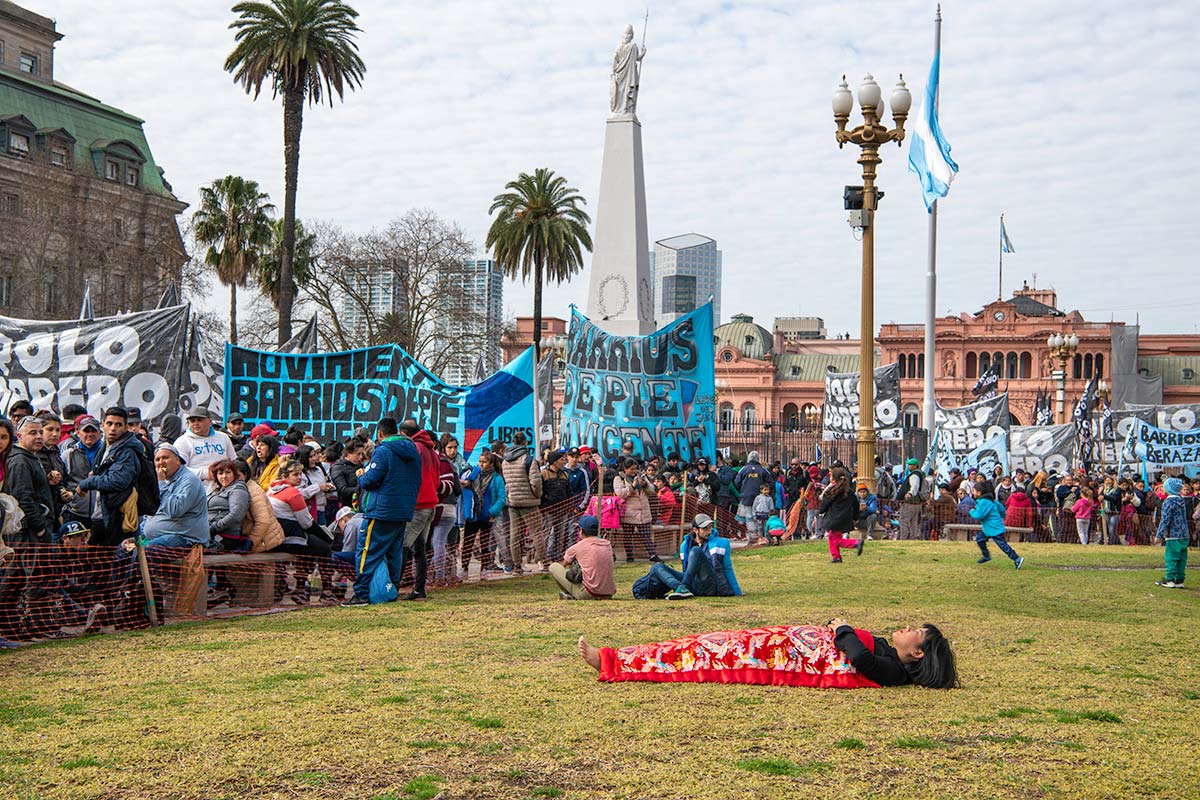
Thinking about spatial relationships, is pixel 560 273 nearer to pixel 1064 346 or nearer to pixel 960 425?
pixel 1064 346

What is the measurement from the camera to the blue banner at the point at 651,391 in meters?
22.0

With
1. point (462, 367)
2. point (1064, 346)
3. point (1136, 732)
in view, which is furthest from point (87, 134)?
point (1136, 732)

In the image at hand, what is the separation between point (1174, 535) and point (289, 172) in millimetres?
26213

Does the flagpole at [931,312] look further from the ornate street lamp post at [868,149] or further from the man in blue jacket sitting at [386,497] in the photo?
the man in blue jacket sitting at [386,497]

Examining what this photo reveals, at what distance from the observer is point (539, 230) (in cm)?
5103

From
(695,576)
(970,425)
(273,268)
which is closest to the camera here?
(695,576)

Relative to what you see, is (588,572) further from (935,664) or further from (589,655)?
(935,664)

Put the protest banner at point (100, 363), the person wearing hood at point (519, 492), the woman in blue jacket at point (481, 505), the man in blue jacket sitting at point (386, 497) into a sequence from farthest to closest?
the protest banner at point (100, 363) → the person wearing hood at point (519, 492) → the woman in blue jacket at point (481, 505) → the man in blue jacket sitting at point (386, 497)

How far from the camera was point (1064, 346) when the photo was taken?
49.6 metres

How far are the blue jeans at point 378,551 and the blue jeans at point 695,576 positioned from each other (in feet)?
8.70

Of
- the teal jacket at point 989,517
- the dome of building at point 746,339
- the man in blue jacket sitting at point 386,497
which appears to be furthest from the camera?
the dome of building at point 746,339

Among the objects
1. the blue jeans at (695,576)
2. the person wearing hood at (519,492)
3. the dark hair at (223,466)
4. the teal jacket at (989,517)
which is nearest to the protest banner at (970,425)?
the teal jacket at (989,517)

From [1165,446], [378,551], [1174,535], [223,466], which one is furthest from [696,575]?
[1165,446]

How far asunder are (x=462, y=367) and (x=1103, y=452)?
2875cm
